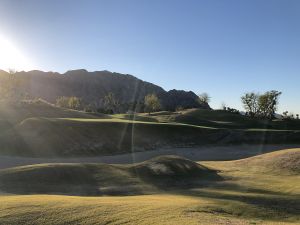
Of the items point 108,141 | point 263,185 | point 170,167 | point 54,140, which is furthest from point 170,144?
point 263,185

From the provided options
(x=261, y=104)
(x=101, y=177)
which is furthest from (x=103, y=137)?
(x=261, y=104)

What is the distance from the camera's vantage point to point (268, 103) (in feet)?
524

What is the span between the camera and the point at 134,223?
698 inches

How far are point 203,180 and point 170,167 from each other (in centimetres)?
362

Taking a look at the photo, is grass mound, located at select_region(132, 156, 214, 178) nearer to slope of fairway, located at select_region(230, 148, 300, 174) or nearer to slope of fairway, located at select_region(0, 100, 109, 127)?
slope of fairway, located at select_region(230, 148, 300, 174)

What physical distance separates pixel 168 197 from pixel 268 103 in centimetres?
13870

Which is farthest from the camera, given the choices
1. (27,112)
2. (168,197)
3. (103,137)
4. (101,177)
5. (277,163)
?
(27,112)

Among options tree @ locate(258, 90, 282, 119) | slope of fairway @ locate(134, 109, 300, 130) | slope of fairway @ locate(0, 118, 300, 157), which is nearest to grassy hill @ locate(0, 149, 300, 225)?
slope of fairway @ locate(0, 118, 300, 157)

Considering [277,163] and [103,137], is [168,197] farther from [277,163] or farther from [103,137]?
[103,137]

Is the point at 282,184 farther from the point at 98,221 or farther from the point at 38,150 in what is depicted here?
the point at 38,150

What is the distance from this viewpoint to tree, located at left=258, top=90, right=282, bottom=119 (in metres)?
159

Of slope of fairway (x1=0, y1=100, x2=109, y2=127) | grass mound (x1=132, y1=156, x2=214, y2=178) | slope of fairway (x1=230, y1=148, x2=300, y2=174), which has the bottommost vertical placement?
grass mound (x1=132, y1=156, x2=214, y2=178)

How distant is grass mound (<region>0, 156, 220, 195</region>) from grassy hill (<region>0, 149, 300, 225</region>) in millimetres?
77

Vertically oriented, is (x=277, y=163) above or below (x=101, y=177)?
above
